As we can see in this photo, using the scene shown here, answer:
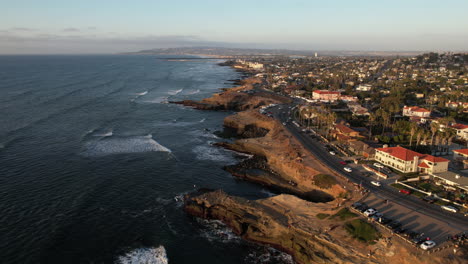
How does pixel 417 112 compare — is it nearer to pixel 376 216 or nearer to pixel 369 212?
pixel 369 212

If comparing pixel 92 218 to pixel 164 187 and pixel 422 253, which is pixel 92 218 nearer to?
pixel 164 187

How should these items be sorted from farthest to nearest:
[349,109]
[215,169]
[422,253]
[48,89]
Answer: [48,89] → [349,109] → [215,169] → [422,253]

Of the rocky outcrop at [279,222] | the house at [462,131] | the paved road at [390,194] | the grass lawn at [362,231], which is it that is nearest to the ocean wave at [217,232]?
the rocky outcrop at [279,222]

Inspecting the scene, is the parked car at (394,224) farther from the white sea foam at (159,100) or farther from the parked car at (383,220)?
the white sea foam at (159,100)

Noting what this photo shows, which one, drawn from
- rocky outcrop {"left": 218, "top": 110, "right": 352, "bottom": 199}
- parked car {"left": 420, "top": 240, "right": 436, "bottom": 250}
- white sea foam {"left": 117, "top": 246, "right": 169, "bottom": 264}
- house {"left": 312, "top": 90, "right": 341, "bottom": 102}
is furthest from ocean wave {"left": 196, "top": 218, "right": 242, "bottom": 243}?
house {"left": 312, "top": 90, "right": 341, "bottom": 102}

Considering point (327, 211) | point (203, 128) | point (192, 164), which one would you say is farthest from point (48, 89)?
point (327, 211)

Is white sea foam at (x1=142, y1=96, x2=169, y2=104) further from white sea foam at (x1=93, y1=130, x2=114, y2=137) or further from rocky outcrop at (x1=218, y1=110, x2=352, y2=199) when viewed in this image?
rocky outcrop at (x1=218, y1=110, x2=352, y2=199)
